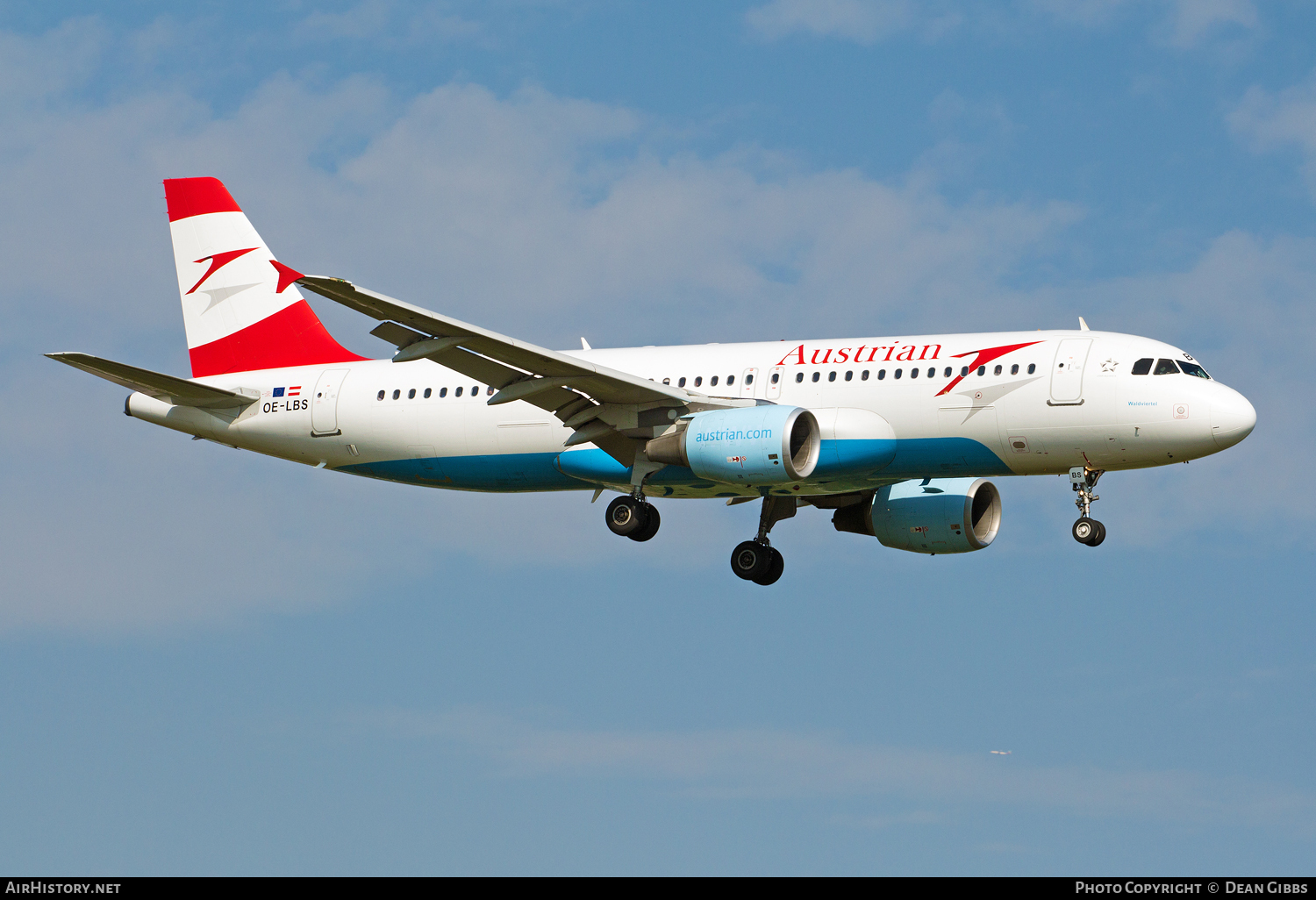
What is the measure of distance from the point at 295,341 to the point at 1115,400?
2097 cm

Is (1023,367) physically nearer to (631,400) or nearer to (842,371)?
(842,371)

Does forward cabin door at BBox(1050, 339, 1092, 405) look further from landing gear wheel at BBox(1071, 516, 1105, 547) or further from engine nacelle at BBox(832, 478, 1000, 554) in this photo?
engine nacelle at BBox(832, 478, 1000, 554)

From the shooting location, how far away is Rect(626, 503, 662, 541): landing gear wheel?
39.8m

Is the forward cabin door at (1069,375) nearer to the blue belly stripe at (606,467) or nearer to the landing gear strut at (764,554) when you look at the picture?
the blue belly stripe at (606,467)

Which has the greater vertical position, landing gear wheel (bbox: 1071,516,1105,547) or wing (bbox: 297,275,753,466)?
wing (bbox: 297,275,753,466)

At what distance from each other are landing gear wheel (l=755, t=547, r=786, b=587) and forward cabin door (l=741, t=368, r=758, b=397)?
5.26 metres

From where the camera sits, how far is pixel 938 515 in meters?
42.4

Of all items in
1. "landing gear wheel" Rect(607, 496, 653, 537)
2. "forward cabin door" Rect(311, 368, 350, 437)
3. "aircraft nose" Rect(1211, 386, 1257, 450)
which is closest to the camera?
"aircraft nose" Rect(1211, 386, 1257, 450)

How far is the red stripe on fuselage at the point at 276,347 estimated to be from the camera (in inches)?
1752

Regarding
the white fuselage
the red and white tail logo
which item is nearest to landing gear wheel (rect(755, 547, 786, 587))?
the white fuselage

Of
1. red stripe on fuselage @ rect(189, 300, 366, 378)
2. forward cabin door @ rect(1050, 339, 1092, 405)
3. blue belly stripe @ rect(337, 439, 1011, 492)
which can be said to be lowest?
blue belly stripe @ rect(337, 439, 1011, 492)

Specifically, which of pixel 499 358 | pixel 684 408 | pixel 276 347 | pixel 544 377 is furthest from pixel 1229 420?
pixel 276 347

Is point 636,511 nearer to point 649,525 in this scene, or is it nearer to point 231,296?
point 649,525

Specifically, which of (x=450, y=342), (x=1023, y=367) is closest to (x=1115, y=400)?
(x=1023, y=367)
